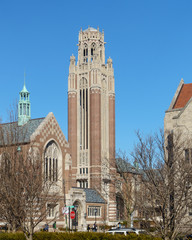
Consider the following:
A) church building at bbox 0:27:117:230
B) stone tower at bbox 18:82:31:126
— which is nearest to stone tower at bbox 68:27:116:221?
church building at bbox 0:27:117:230

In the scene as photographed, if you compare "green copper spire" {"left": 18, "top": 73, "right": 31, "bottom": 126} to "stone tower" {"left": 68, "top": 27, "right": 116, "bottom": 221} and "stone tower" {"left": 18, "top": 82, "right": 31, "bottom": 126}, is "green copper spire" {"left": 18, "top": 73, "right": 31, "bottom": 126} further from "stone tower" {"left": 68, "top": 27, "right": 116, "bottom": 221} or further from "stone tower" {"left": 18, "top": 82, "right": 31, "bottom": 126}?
"stone tower" {"left": 68, "top": 27, "right": 116, "bottom": 221}

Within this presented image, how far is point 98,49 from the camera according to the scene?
107375 millimetres

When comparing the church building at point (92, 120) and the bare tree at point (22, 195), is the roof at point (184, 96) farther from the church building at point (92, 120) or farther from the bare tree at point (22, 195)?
the church building at point (92, 120)

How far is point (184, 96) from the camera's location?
40.5 metres

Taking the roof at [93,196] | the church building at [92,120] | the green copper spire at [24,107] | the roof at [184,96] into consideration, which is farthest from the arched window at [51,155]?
the roof at [184,96]

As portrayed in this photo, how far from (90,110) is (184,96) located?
206 feet

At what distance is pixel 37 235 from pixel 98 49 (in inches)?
3227

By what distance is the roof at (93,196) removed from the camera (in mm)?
81938

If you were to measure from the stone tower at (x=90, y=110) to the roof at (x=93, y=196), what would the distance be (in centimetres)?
872

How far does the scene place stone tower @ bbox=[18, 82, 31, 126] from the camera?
230 feet

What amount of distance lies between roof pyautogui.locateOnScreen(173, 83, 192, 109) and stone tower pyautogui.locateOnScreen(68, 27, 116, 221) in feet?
184

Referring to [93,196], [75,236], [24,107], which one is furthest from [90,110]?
[75,236]

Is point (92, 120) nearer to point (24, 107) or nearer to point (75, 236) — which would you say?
point (24, 107)

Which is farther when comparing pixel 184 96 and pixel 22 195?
pixel 184 96
